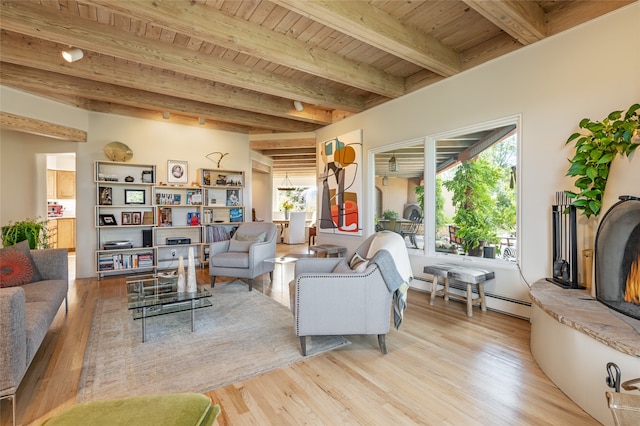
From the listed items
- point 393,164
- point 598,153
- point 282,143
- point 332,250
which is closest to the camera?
point 598,153

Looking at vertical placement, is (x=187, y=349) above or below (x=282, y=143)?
below

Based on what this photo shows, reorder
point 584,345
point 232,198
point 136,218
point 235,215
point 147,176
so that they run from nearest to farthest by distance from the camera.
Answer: point 584,345 < point 136,218 < point 147,176 < point 232,198 < point 235,215

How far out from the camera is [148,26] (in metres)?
2.95

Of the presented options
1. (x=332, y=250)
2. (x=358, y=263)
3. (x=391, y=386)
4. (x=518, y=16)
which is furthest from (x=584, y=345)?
(x=332, y=250)

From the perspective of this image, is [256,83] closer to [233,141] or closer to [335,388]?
[233,141]

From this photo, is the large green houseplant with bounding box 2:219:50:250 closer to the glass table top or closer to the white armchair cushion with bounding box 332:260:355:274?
the glass table top

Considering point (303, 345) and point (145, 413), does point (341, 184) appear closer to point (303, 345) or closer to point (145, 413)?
point (303, 345)

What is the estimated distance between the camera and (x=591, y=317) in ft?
6.06

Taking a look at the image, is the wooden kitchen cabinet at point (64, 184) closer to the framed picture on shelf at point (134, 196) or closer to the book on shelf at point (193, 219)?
the framed picture on shelf at point (134, 196)

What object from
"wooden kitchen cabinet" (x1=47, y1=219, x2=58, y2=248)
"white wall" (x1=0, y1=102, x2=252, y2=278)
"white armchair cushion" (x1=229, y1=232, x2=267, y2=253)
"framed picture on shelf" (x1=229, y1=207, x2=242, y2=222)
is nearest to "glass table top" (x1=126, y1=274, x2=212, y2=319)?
"white armchair cushion" (x1=229, y1=232, x2=267, y2=253)

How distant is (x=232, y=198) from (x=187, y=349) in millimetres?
4017

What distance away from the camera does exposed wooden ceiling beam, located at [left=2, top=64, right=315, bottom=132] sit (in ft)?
12.4

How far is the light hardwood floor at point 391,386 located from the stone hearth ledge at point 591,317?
0.47 metres

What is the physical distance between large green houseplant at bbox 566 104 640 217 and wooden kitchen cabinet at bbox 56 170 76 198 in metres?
9.92
